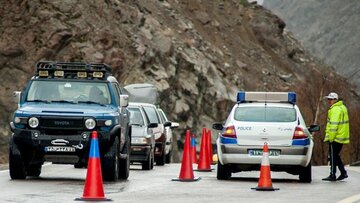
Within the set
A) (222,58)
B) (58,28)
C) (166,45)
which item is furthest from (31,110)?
(222,58)

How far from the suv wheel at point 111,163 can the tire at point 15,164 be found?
1450 millimetres

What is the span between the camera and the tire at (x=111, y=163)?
18500 millimetres

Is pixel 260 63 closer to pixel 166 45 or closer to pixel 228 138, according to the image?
pixel 166 45

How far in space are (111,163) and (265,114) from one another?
3.89 meters

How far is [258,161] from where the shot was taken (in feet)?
66.0

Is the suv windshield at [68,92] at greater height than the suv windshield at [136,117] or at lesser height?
greater

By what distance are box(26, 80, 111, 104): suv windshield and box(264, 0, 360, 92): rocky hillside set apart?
110 meters

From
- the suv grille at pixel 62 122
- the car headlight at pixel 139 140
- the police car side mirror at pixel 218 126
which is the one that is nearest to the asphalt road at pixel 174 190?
the suv grille at pixel 62 122

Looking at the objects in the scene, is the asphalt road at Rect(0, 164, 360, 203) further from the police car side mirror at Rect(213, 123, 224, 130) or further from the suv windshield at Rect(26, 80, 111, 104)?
the suv windshield at Rect(26, 80, 111, 104)

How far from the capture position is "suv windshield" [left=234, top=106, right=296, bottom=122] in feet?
68.6

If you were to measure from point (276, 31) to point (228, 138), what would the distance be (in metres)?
77.4

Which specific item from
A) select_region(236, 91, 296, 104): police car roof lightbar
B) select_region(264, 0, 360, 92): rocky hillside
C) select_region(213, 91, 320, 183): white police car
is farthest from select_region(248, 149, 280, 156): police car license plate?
select_region(264, 0, 360, 92): rocky hillside

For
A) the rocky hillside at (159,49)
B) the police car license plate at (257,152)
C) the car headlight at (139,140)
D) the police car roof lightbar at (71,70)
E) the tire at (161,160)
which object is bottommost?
the tire at (161,160)

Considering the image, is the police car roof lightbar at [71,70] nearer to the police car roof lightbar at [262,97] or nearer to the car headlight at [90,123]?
the car headlight at [90,123]
